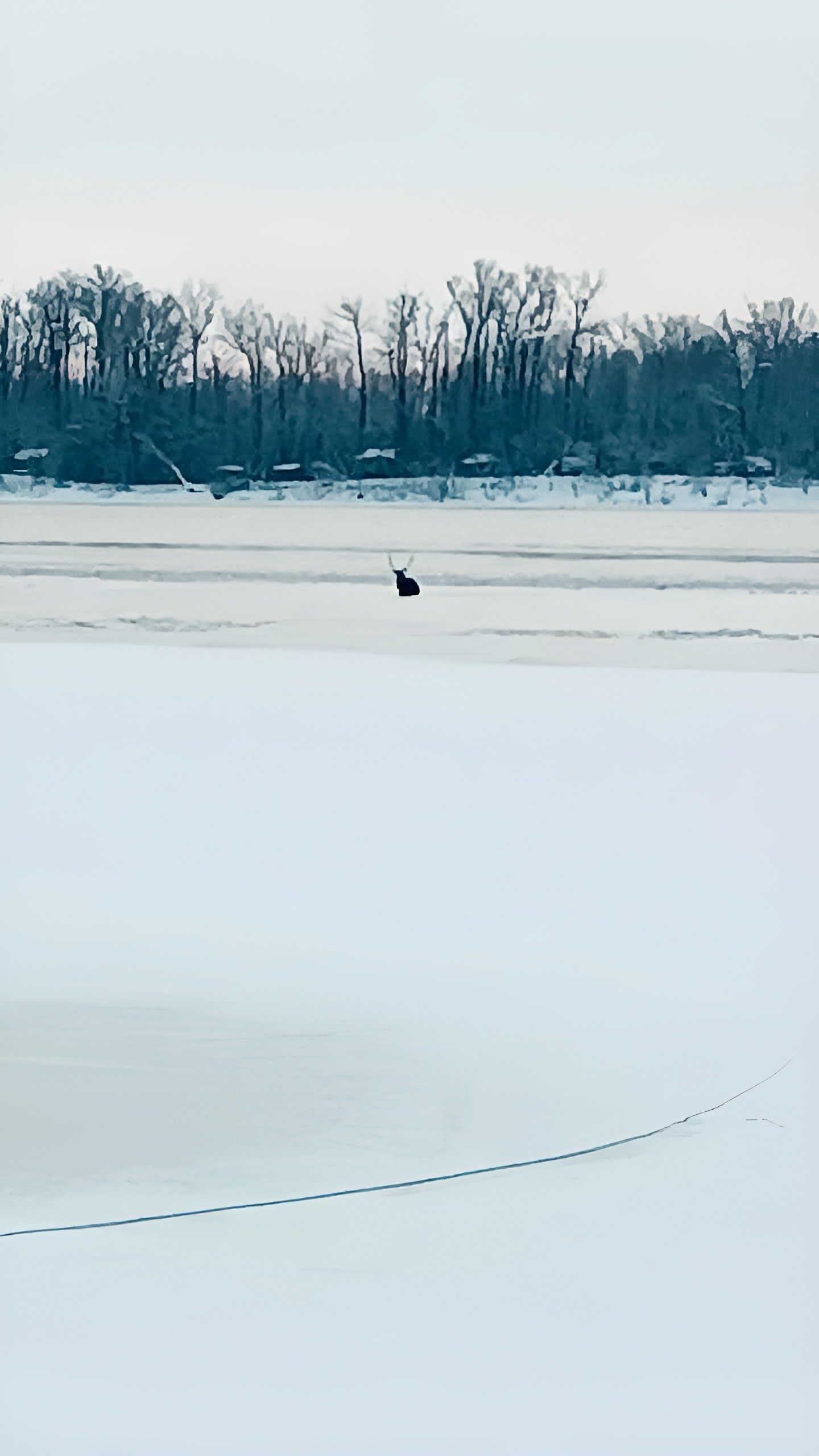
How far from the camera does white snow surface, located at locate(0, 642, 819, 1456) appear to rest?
172 centimetres

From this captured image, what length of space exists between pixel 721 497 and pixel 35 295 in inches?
139

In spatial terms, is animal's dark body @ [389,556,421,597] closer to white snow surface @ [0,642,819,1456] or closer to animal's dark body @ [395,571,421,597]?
animal's dark body @ [395,571,421,597]

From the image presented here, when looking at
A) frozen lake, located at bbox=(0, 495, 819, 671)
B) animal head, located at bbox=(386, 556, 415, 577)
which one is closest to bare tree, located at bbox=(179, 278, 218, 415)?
frozen lake, located at bbox=(0, 495, 819, 671)

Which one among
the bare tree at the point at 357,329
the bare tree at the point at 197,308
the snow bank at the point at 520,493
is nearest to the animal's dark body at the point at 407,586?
the snow bank at the point at 520,493

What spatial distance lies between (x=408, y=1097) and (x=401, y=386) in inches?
224

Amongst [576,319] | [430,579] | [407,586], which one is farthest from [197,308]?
[430,579]

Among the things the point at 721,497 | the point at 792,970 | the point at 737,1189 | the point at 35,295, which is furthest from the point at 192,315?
the point at 737,1189

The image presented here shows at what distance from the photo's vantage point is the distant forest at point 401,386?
6.39m

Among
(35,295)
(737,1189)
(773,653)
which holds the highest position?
(35,295)

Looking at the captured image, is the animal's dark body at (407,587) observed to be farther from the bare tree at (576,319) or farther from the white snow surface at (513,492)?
the bare tree at (576,319)

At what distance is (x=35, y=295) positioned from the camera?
6027 millimetres

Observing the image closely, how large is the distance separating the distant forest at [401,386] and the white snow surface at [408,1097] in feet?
8.42

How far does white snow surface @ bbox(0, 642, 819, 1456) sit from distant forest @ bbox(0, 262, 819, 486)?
2.57 metres

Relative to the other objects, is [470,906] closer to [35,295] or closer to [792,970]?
[792,970]
